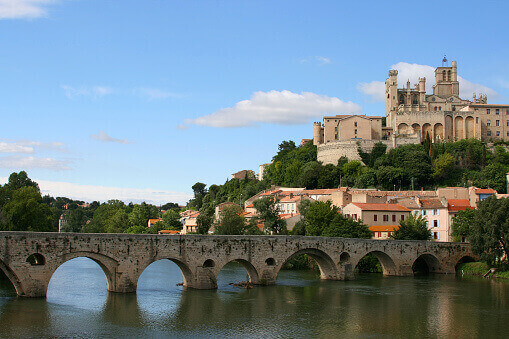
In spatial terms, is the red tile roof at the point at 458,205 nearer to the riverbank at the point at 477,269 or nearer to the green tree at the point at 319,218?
the riverbank at the point at 477,269

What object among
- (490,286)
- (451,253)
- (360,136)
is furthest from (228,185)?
(490,286)

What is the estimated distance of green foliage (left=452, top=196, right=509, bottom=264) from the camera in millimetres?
46969

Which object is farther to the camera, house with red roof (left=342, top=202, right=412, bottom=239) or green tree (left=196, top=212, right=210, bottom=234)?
green tree (left=196, top=212, right=210, bottom=234)

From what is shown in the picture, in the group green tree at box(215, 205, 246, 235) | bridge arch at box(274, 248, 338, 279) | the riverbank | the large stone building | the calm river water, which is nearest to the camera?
the calm river water

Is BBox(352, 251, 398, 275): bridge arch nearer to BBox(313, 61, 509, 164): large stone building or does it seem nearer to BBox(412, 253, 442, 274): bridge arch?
BBox(412, 253, 442, 274): bridge arch

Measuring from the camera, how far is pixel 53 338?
82.8 ft

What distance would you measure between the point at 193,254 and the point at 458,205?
35745 millimetres

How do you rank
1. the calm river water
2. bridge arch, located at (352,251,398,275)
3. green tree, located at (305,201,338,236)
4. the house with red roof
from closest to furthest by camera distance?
the calm river water
bridge arch, located at (352,251,398,275)
green tree, located at (305,201,338,236)
the house with red roof

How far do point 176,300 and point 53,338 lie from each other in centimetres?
1061

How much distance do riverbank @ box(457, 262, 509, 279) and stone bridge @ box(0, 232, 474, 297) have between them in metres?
0.91

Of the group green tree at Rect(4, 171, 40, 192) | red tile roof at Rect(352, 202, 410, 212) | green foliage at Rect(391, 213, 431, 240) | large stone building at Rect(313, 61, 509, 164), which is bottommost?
green foliage at Rect(391, 213, 431, 240)

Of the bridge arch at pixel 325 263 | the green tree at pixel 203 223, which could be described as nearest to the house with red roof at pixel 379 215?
the bridge arch at pixel 325 263

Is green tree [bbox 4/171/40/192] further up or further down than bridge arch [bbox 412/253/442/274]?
further up

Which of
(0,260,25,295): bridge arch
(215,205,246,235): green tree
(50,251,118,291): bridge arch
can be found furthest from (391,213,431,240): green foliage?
(0,260,25,295): bridge arch
